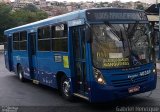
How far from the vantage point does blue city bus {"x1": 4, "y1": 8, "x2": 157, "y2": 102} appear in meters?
9.70

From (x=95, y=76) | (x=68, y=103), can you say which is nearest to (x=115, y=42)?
(x=95, y=76)

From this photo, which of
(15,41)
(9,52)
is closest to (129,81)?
(15,41)

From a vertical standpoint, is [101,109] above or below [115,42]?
below

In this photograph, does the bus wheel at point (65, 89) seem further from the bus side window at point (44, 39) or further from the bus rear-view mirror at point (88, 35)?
the bus rear-view mirror at point (88, 35)

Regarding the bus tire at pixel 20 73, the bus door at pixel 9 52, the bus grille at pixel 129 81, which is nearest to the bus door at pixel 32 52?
the bus tire at pixel 20 73

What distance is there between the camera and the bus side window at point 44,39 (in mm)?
13070

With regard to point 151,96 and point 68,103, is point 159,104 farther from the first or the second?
point 68,103

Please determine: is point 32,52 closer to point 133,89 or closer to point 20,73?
point 20,73

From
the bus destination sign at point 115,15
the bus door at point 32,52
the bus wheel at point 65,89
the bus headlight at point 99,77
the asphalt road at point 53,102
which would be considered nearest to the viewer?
the bus headlight at point 99,77

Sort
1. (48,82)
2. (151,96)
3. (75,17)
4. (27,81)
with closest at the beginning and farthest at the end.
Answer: (75,17), (151,96), (48,82), (27,81)

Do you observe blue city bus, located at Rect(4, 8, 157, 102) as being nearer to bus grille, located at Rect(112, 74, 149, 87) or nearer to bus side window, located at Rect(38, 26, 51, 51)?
bus grille, located at Rect(112, 74, 149, 87)

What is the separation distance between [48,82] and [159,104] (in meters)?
4.50

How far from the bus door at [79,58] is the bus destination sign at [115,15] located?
48cm

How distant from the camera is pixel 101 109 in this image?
1003 centimetres
